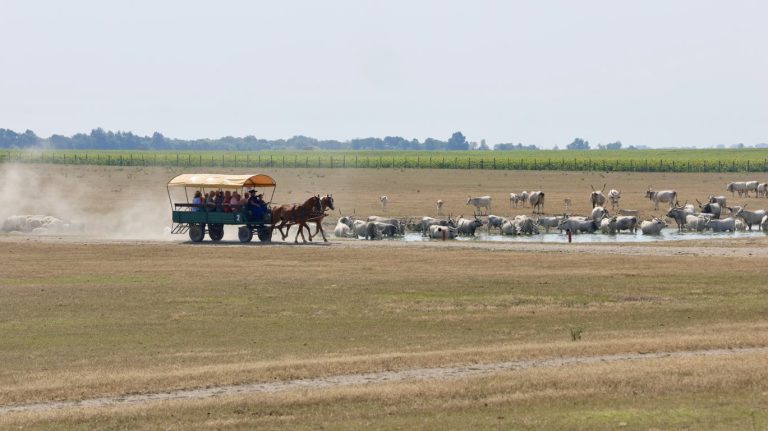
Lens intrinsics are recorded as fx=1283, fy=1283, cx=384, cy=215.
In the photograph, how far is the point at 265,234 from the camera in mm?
57438

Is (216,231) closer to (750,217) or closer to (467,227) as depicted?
(467,227)

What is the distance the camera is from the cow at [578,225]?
68.1m

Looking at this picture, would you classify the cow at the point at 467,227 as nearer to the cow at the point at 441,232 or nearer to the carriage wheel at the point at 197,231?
the cow at the point at 441,232

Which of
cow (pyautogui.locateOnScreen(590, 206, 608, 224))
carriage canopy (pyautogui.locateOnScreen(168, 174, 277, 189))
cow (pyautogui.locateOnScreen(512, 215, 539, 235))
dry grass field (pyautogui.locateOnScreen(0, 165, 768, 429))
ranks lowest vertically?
cow (pyautogui.locateOnScreen(512, 215, 539, 235))

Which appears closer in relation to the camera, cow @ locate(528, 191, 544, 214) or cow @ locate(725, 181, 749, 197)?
cow @ locate(528, 191, 544, 214)

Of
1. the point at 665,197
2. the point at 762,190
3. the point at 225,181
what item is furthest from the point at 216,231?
the point at 762,190

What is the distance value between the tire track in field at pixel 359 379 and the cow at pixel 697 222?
4450 centimetres

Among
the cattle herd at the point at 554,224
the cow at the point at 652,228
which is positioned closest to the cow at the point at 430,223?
the cattle herd at the point at 554,224

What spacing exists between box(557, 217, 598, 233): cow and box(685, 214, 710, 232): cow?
17.1ft

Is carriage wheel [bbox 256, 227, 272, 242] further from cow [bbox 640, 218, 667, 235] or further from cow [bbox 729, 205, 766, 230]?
cow [bbox 729, 205, 766, 230]

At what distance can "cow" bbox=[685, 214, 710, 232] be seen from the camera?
6850cm

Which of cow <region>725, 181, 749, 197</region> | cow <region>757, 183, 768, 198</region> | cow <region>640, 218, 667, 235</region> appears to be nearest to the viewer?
cow <region>640, 218, 667, 235</region>

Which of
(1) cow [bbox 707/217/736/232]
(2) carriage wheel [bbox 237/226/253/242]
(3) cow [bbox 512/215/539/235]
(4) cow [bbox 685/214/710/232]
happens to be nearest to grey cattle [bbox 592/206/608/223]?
(4) cow [bbox 685/214/710/232]

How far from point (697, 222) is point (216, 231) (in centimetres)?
2649
